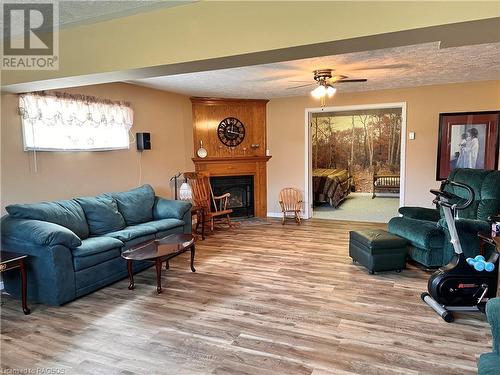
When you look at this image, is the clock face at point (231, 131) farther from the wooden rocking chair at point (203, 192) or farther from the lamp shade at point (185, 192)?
the lamp shade at point (185, 192)

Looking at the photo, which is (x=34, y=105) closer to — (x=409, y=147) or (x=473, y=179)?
(x=473, y=179)

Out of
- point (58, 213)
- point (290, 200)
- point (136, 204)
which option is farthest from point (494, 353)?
point (290, 200)

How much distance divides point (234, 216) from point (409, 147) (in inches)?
140

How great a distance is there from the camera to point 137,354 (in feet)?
8.03

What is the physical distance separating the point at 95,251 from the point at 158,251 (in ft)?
2.11

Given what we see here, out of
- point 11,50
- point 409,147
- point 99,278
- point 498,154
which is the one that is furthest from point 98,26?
point 498,154

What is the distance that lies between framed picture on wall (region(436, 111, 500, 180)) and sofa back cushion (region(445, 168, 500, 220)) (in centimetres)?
186

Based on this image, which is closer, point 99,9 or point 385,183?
point 99,9

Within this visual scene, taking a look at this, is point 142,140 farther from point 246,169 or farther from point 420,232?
point 420,232

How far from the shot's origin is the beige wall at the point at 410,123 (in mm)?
5648

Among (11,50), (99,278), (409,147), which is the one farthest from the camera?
(409,147)

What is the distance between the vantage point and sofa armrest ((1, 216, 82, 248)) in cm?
316

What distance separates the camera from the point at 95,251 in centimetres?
351

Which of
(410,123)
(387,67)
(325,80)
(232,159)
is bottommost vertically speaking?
(232,159)
